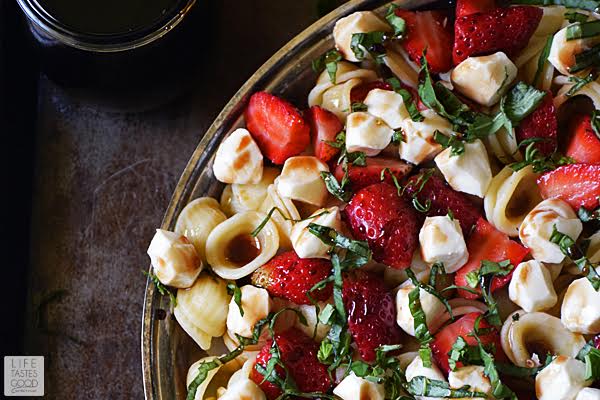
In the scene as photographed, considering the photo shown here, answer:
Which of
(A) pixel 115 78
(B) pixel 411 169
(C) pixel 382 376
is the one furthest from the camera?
(A) pixel 115 78

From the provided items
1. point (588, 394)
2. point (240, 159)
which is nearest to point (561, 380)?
point (588, 394)

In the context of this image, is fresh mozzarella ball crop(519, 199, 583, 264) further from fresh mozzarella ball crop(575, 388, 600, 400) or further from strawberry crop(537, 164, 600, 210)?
fresh mozzarella ball crop(575, 388, 600, 400)

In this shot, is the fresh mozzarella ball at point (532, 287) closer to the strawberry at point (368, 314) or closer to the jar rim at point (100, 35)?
the strawberry at point (368, 314)

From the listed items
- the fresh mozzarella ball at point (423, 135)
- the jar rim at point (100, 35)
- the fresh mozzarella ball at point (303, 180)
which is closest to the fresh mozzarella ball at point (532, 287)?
the fresh mozzarella ball at point (423, 135)

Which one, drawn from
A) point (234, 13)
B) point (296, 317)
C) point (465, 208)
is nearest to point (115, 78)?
point (234, 13)

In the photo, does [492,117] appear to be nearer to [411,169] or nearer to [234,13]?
[411,169]

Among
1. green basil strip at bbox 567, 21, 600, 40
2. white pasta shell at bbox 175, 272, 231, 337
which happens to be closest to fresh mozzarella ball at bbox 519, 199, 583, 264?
green basil strip at bbox 567, 21, 600, 40
